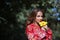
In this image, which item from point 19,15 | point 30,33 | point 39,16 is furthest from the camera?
point 19,15

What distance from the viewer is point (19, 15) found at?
754 centimetres

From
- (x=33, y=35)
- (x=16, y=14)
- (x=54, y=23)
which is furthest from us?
(x=54, y=23)

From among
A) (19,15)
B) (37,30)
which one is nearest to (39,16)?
(37,30)

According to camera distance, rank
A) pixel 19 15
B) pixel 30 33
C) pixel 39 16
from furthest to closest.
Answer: pixel 19 15 < pixel 39 16 < pixel 30 33

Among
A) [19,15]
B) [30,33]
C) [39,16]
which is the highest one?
[39,16]

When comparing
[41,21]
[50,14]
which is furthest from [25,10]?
[41,21]

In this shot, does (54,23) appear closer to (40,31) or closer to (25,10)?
(25,10)

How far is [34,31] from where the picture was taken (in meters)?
4.90

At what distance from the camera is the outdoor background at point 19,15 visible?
7582 mm

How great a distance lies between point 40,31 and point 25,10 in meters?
2.76

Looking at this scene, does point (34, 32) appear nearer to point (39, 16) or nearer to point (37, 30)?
point (37, 30)

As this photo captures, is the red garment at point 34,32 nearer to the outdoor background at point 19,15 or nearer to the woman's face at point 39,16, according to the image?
the woman's face at point 39,16

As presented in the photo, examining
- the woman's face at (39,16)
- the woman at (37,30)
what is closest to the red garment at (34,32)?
the woman at (37,30)

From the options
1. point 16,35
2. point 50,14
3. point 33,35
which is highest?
point 33,35
